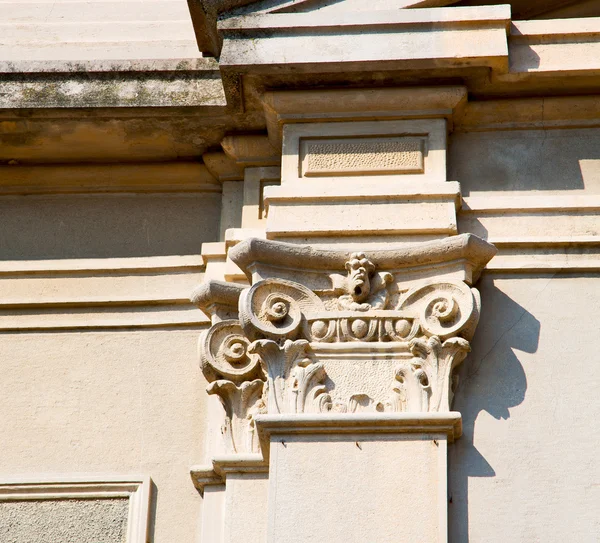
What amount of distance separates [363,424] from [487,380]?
2.15ft

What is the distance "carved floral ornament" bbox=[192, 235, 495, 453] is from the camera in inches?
241

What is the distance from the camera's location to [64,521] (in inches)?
263

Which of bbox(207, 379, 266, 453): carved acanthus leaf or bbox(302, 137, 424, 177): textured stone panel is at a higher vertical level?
bbox(302, 137, 424, 177): textured stone panel

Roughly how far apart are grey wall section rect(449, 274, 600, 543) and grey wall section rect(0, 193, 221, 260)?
180cm

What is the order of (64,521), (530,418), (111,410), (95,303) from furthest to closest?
(95,303) < (111,410) < (64,521) < (530,418)

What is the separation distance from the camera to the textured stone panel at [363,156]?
679 cm

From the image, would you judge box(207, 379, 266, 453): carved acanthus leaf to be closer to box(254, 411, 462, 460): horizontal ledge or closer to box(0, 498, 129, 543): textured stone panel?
box(254, 411, 462, 460): horizontal ledge

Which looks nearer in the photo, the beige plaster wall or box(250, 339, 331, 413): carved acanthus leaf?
box(250, 339, 331, 413): carved acanthus leaf

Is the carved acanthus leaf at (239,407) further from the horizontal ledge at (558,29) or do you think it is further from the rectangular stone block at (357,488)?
the horizontal ledge at (558,29)

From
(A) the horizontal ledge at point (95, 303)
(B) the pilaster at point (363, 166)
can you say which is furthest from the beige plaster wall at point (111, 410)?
(B) the pilaster at point (363, 166)

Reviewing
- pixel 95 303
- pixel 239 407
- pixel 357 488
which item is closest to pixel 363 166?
pixel 239 407

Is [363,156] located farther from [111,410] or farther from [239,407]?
[111,410]

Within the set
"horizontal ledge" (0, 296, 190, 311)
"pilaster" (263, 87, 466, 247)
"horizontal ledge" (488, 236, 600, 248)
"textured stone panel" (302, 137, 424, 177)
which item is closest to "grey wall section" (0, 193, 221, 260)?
"horizontal ledge" (0, 296, 190, 311)

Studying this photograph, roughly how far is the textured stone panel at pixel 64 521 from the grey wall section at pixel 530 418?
5.73 ft
